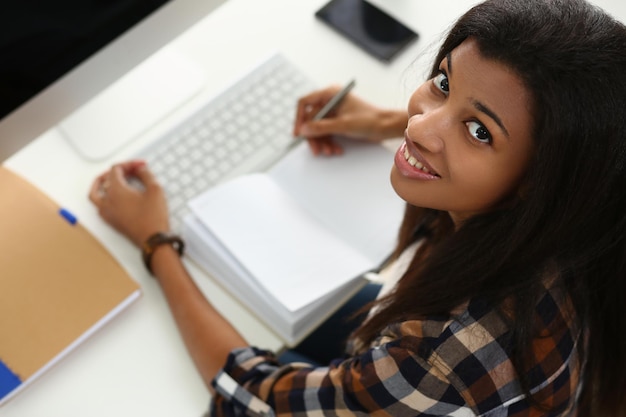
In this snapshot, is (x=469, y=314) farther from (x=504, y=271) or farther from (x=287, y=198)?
(x=287, y=198)

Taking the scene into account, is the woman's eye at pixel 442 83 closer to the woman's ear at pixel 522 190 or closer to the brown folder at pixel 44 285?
the woman's ear at pixel 522 190

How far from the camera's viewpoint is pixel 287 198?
3.40 ft

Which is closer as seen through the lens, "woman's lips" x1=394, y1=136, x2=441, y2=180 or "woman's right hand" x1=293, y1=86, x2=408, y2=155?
A: "woman's lips" x1=394, y1=136, x2=441, y2=180

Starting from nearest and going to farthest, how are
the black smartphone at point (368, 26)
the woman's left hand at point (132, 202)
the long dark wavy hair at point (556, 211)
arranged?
the long dark wavy hair at point (556, 211) → the woman's left hand at point (132, 202) → the black smartphone at point (368, 26)

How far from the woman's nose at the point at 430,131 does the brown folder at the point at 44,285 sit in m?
0.43

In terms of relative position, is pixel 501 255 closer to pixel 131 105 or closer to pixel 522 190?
pixel 522 190

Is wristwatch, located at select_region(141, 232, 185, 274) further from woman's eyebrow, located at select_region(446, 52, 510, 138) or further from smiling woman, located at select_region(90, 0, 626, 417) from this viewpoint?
woman's eyebrow, located at select_region(446, 52, 510, 138)

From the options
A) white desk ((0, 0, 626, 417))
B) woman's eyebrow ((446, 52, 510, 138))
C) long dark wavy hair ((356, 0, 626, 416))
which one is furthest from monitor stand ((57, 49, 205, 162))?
woman's eyebrow ((446, 52, 510, 138))

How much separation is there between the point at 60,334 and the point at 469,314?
49 cm

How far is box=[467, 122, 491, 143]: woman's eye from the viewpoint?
27.3 inches

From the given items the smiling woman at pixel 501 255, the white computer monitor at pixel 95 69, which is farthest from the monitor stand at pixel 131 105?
the smiling woman at pixel 501 255

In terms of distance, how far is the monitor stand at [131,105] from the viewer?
1.09 metres

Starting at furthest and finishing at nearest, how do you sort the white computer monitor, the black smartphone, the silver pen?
the black smartphone → the silver pen → the white computer monitor

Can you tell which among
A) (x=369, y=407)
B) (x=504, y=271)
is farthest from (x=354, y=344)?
(x=504, y=271)
